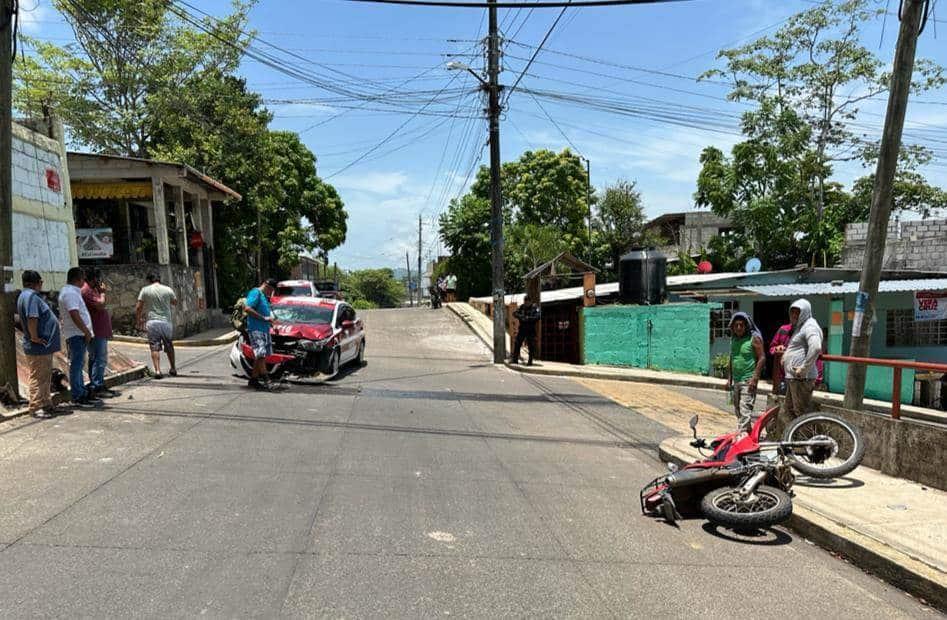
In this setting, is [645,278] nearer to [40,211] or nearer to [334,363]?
[334,363]

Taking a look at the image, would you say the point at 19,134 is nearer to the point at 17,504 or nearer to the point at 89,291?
the point at 89,291

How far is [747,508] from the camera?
16.9ft

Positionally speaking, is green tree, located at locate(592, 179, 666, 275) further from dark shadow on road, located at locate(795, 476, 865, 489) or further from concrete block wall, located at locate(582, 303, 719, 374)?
dark shadow on road, located at locate(795, 476, 865, 489)

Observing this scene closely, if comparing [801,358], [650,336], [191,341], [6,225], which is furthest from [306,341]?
[650,336]

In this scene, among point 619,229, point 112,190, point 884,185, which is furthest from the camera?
point 619,229

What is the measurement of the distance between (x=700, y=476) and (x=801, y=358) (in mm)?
2599

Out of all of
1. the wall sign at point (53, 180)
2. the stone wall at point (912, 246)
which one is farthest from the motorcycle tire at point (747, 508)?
the stone wall at point (912, 246)

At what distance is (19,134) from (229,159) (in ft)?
50.3

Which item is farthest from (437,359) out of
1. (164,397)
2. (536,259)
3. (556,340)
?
(536,259)

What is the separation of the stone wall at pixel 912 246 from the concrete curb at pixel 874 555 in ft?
64.2

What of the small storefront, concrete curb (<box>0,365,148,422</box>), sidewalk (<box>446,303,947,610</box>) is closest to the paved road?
sidewalk (<box>446,303,947,610</box>)

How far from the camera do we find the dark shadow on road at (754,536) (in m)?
5.06

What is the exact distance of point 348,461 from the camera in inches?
256

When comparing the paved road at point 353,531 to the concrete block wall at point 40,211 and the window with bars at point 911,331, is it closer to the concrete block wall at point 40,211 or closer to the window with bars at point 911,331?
the concrete block wall at point 40,211
